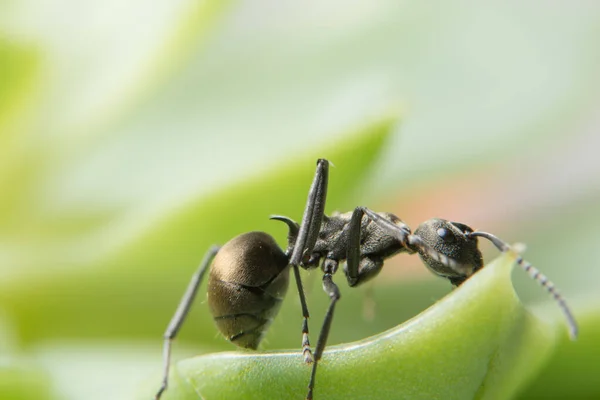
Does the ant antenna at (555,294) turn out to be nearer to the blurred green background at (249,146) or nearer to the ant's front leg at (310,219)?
the blurred green background at (249,146)

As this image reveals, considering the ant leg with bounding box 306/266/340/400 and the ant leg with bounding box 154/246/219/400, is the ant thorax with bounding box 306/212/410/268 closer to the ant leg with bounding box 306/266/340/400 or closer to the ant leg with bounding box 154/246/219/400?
the ant leg with bounding box 306/266/340/400

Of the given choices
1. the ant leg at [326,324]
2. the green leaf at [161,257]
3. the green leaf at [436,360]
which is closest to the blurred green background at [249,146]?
the green leaf at [161,257]

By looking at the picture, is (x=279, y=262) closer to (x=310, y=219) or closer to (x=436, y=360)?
(x=310, y=219)

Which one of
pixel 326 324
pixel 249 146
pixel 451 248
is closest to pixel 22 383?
pixel 326 324

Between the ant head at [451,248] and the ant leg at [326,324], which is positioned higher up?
the ant head at [451,248]

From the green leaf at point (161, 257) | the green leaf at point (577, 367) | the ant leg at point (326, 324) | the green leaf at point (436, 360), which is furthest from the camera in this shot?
the green leaf at point (161, 257)
